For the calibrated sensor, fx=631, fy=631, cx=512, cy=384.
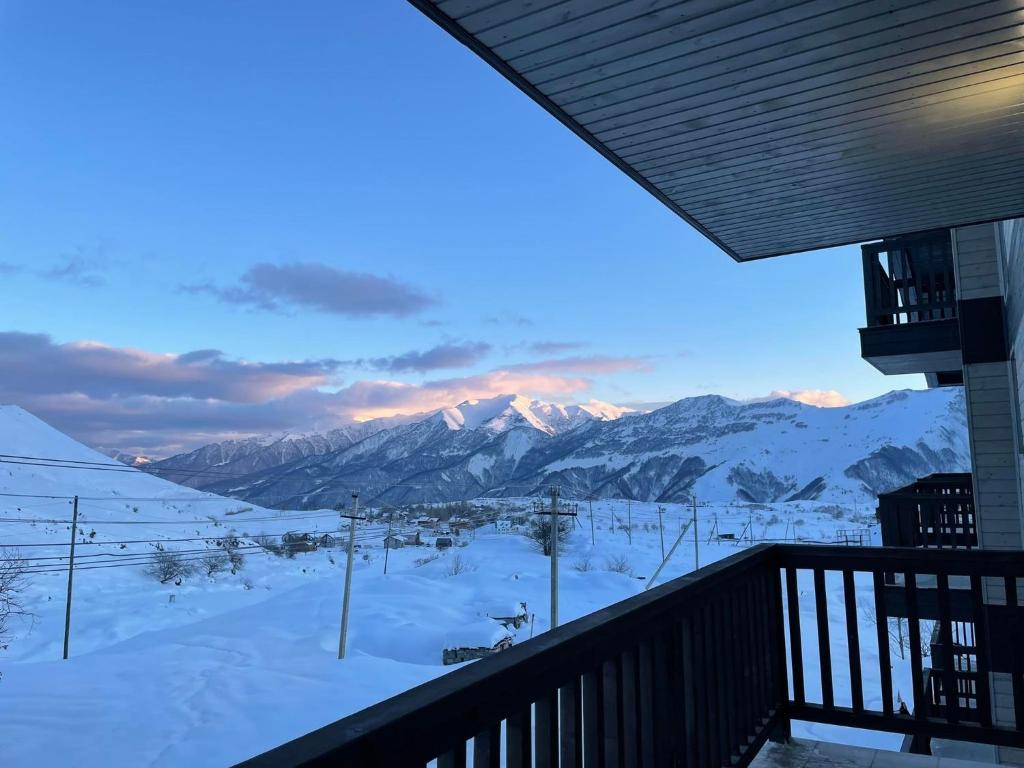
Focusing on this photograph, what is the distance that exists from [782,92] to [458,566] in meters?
39.8

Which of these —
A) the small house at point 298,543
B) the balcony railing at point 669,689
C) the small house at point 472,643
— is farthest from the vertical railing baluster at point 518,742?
the small house at point 298,543

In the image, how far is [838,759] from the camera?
2979mm

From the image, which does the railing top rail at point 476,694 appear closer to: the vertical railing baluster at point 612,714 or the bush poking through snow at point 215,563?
the vertical railing baluster at point 612,714

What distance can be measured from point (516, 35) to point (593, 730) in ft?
7.76

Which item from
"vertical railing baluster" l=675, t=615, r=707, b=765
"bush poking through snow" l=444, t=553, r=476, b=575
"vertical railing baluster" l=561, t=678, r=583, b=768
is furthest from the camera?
"bush poking through snow" l=444, t=553, r=476, b=575

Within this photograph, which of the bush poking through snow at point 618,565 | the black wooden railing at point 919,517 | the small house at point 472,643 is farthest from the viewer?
the bush poking through snow at point 618,565

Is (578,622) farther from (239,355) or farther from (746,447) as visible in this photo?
(746,447)

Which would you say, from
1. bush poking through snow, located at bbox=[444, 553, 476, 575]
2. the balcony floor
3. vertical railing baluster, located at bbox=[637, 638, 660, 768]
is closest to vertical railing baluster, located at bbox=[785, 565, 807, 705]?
the balcony floor

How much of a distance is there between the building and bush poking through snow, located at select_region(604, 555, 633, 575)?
39.9 meters

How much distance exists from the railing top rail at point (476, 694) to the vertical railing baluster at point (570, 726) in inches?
2.1

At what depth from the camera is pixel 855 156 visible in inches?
138

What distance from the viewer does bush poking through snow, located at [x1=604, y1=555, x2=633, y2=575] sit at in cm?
4288

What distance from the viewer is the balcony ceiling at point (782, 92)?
7.66ft

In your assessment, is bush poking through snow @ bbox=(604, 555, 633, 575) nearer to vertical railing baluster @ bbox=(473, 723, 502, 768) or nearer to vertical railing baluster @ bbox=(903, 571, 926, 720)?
vertical railing baluster @ bbox=(903, 571, 926, 720)
